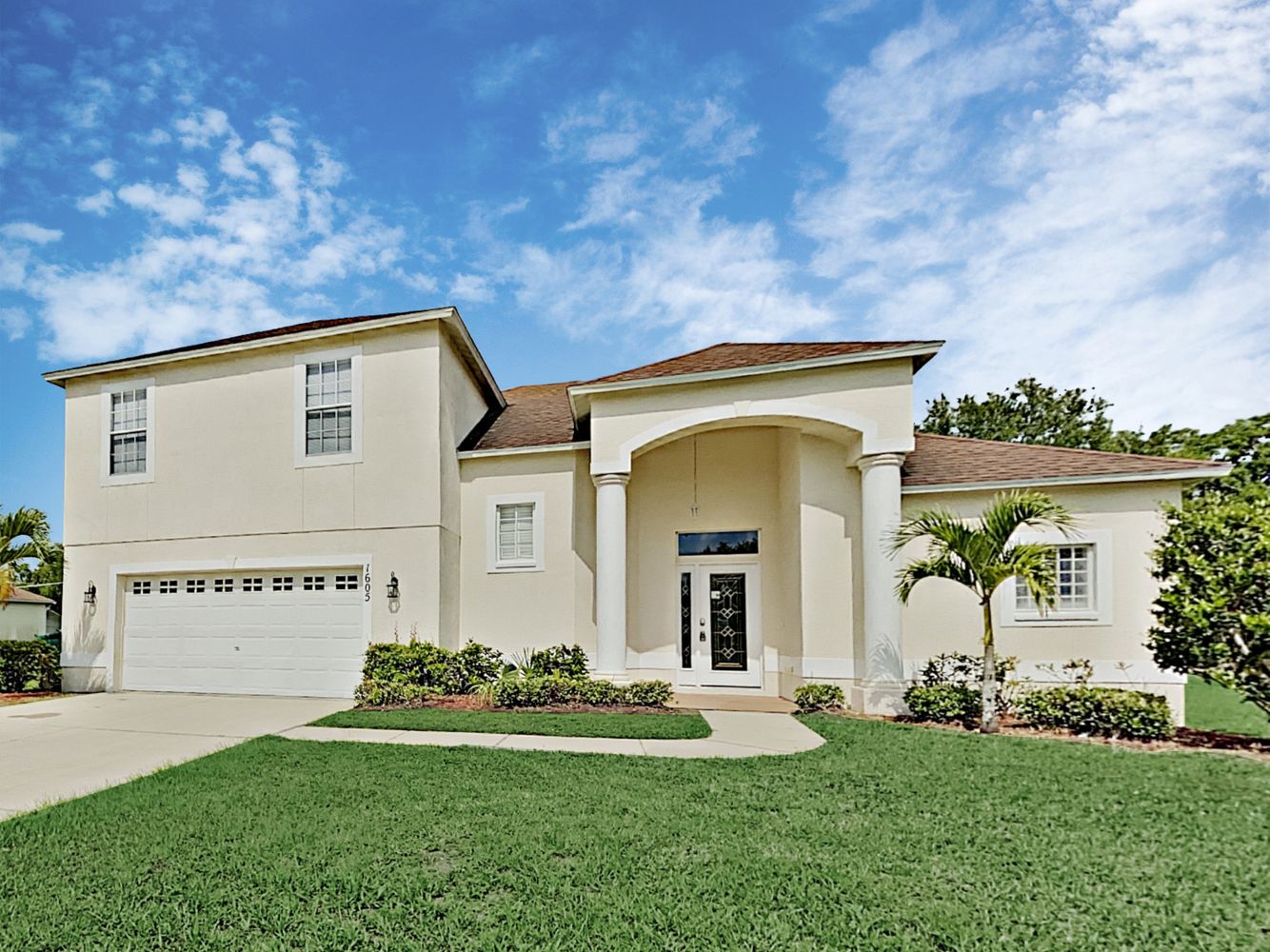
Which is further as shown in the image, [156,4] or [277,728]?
[156,4]

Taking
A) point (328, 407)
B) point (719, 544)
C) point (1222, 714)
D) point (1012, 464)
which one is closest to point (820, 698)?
point (719, 544)

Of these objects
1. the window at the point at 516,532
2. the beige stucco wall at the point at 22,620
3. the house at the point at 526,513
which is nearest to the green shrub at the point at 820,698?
the house at the point at 526,513

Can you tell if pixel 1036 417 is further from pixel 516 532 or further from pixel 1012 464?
pixel 516 532

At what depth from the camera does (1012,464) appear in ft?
34.9

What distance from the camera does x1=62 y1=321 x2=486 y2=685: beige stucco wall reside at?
37.8ft

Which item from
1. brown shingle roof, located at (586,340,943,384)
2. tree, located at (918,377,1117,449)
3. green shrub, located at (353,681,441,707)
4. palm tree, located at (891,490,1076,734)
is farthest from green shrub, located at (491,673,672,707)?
tree, located at (918,377,1117,449)

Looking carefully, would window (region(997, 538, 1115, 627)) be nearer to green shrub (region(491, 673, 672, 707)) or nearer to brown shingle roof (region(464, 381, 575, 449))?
green shrub (region(491, 673, 672, 707))

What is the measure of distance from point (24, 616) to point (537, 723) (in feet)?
111

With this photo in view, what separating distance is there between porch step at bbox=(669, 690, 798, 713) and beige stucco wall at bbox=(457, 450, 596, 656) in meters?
1.89

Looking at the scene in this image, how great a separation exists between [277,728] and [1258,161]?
15894 mm

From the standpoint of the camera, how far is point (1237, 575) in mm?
7656

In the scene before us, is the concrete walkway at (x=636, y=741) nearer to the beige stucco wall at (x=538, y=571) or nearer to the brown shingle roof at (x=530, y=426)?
the beige stucco wall at (x=538, y=571)

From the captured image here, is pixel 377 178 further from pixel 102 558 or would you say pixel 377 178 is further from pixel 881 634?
pixel 881 634

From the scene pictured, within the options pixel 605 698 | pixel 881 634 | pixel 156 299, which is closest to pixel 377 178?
pixel 156 299
